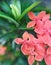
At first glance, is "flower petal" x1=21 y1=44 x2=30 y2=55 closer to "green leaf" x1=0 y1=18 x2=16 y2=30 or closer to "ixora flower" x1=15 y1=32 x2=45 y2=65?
"ixora flower" x1=15 y1=32 x2=45 y2=65

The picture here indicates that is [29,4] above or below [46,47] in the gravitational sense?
above

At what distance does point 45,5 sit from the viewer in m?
1.31

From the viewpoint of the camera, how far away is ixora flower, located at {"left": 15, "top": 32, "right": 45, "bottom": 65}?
1153mm

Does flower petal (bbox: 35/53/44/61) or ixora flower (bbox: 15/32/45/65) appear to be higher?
ixora flower (bbox: 15/32/45/65)

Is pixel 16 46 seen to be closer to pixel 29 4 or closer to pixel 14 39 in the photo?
pixel 14 39

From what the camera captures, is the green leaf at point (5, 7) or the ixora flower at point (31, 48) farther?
the green leaf at point (5, 7)

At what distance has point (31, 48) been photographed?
116 centimetres

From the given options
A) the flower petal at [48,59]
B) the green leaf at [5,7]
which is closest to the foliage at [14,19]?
the green leaf at [5,7]

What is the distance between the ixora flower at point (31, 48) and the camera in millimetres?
1153

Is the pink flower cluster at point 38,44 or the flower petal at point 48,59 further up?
the pink flower cluster at point 38,44

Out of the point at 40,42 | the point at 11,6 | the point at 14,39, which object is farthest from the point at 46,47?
the point at 11,6

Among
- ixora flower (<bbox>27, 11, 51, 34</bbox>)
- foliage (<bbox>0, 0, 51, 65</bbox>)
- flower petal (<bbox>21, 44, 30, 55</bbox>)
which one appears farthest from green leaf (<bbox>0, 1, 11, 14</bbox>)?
flower petal (<bbox>21, 44, 30, 55</bbox>)

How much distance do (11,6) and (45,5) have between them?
0.19m

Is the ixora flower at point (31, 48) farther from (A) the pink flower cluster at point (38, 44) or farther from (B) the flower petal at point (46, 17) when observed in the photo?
→ (B) the flower petal at point (46, 17)
